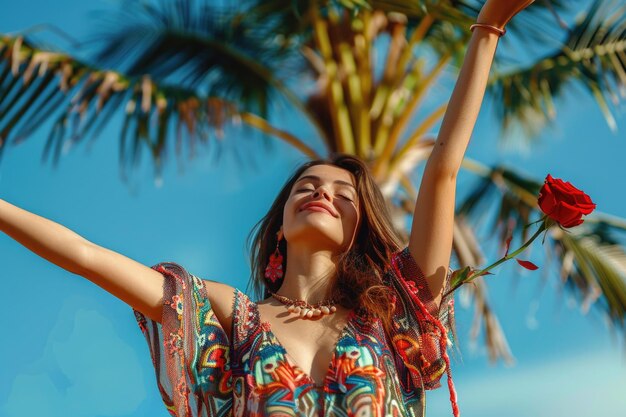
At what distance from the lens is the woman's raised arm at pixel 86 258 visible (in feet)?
7.47

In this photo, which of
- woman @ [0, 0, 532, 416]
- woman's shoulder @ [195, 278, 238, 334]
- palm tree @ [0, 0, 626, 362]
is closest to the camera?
woman @ [0, 0, 532, 416]

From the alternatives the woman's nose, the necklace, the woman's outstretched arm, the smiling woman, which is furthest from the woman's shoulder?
the woman's outstretched arm

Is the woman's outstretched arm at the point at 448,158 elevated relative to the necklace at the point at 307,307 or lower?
elevated

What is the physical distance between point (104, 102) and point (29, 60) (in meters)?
0.53


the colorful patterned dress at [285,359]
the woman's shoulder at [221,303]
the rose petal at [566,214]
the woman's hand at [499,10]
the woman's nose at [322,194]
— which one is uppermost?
the woman's hand at [499,10]

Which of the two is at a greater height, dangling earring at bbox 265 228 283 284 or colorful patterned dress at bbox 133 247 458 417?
dangling earring at bbox 265 228 283 284

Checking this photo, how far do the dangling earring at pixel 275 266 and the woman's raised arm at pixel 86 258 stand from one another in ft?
1.69

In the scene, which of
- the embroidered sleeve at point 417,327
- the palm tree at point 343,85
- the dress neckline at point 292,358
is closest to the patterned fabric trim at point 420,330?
the embroidered sleeve at point 417,327

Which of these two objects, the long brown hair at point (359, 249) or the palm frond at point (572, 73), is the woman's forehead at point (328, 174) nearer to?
the long brown hair at point (359, 249)

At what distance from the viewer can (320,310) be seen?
8.95 ft

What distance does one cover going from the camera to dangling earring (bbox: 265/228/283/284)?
2.99 m

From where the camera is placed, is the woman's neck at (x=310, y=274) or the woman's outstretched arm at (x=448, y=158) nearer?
the woman's outstretched arm at (x=448, y=158)

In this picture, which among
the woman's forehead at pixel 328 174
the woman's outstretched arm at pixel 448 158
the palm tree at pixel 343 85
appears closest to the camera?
the woman's outstretched arm at pixel 448 158

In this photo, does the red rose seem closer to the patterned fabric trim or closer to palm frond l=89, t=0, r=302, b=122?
the patterned fabric trim
